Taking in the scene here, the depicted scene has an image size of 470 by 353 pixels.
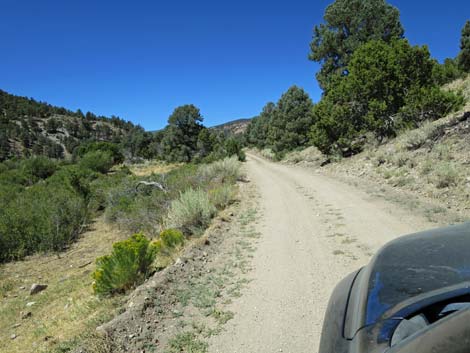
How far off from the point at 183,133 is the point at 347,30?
22379mm

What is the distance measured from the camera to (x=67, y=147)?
82688 millimetres

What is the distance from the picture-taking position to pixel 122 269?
15.6 feet

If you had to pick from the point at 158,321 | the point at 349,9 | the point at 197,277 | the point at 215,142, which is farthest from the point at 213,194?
the point at 215,142

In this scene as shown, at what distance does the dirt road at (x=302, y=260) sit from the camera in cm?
327

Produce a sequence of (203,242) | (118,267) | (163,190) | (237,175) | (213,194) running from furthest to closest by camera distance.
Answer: (237,175), (163,190), (213,194), (203,242), (118,267)

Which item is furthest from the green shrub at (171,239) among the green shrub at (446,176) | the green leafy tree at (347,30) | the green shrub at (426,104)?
the green leafy tree at (347,30)

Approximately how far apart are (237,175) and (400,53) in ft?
34.8

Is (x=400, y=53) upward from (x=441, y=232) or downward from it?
upward

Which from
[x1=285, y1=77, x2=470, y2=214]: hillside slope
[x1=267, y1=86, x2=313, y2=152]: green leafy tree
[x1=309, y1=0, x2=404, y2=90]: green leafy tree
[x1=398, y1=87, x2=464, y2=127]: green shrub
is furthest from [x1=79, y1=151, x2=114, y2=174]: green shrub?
[x1=398, y1=87, x2=464, y2=127]: green shrub

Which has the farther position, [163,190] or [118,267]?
[163,190]

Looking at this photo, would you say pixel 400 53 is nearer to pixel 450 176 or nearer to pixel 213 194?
pixel 450 176

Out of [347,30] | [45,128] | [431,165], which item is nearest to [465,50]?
[347,30]

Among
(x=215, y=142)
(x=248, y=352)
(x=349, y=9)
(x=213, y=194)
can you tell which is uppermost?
(x=349, y=9)

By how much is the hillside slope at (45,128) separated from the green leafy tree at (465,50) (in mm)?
74629
